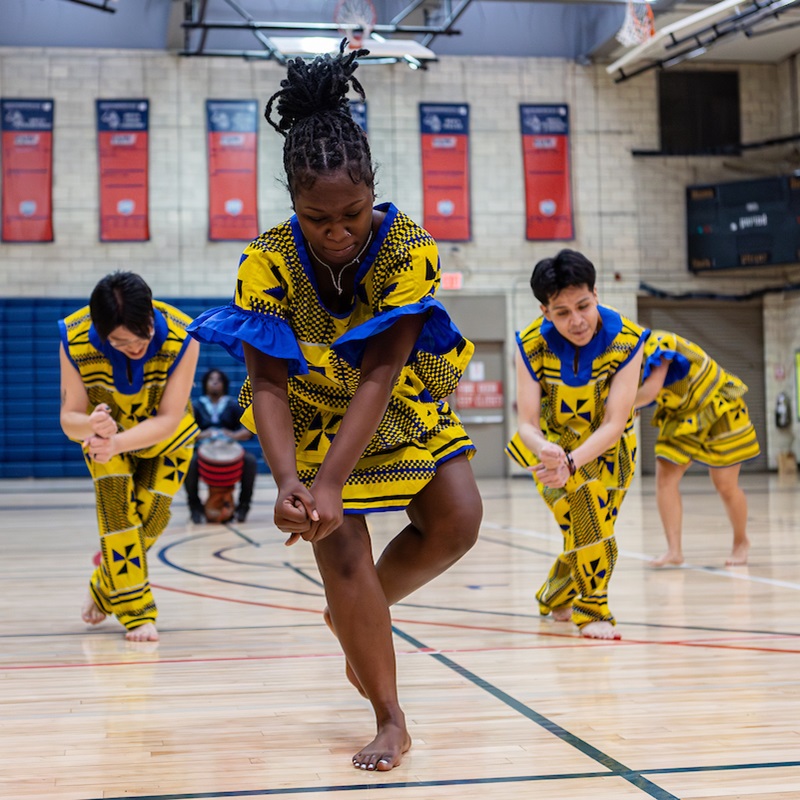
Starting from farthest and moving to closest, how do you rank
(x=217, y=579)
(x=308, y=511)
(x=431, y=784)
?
(x=217, y=579), (x=431, y=784), (x=308, y=511)

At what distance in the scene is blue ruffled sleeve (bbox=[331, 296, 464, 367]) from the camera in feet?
7.45

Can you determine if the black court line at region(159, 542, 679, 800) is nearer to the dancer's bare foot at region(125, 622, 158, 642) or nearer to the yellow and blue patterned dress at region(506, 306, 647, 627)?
the yellow and blue patterned dress at region(506, 306, 647, 627)

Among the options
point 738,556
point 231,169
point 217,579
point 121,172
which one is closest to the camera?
point 217,579

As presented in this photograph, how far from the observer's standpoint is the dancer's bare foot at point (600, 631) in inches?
154

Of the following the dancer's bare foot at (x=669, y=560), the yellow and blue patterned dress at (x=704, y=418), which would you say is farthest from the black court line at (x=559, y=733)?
the yellow and blue patterned dress at (x=704, y=418)

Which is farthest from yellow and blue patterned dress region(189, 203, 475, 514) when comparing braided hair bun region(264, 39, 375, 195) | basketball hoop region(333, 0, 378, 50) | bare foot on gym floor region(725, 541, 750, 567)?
basketball hoop region(333, 0, 378, 50)

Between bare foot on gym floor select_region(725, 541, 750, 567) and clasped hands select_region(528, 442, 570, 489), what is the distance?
2700mm

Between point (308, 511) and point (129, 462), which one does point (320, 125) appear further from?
point (129, 462)

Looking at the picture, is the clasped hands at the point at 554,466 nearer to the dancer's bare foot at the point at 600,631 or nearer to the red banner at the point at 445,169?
the dancer's bare foot at the point at 600,631

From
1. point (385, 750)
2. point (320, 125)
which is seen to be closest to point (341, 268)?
point (320, 125)

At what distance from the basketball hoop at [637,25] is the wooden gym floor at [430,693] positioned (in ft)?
26.7

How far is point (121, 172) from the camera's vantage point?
15414mm

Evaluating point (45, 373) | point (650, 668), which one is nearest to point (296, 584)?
point (650, 668)

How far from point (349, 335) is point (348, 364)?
0.51 feet
